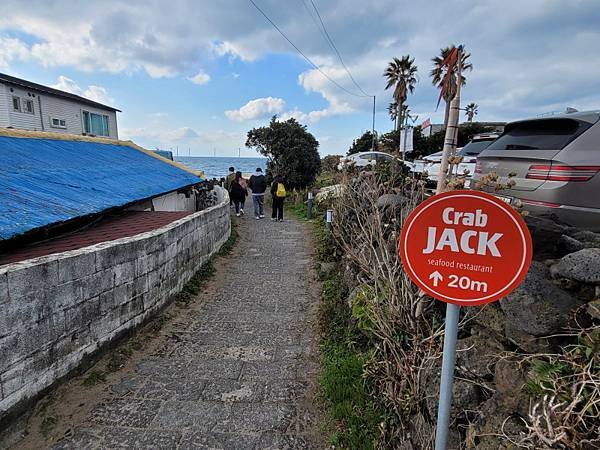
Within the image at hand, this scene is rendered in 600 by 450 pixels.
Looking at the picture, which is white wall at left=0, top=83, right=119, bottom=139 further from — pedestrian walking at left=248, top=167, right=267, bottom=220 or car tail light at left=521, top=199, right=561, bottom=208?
car tail light at left=521, top=199, right=561, bottom=208

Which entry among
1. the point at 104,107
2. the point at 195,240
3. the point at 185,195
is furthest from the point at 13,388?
the point at 104,107

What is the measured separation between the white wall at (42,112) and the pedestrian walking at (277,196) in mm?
12389

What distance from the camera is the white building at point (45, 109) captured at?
1505 centimetres

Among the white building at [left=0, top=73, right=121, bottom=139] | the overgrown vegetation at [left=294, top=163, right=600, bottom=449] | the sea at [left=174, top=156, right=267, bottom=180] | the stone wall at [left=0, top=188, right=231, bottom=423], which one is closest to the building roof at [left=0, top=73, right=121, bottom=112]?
the white building at [left=0, top=73, right=121, bottom=139]

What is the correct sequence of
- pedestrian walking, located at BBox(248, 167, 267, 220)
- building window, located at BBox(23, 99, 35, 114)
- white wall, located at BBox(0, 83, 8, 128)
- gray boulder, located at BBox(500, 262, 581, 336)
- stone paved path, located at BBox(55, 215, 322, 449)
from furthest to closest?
building window, located at BBox(23, 99, 35, 114) → white wall, located at BBox(0, 83, 8, 128) → pedestrian walking, located at BBox(248, 167, 267, 220) → stone paved path, located at BBox(55, 215, 322, 449) → gray boulder, located at BBox(500, 262, 581, 336)

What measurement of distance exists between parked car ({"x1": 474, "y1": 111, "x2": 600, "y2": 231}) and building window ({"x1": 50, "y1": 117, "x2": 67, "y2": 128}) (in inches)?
801

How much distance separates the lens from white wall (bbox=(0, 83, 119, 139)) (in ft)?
49.0

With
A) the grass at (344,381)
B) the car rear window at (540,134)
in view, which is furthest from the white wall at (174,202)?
the car rear window at (540,134)

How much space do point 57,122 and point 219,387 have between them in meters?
19.4

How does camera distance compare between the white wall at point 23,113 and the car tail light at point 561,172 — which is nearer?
the car tail light at point 561,172

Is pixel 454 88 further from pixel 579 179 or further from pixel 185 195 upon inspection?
pixel 185 195

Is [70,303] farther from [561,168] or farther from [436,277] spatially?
[561,168]

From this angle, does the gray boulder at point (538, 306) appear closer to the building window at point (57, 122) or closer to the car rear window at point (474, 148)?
the car rear window at point (474, 148)

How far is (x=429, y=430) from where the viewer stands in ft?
7.86
